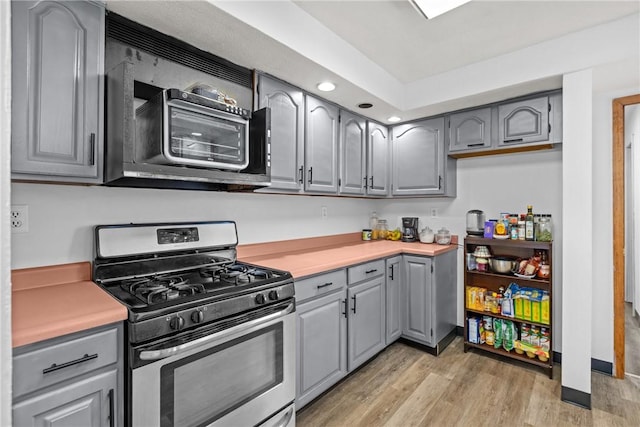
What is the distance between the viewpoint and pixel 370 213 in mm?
3611

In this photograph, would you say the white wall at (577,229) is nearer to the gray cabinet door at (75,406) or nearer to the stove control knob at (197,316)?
the stove control knob at (197,316)

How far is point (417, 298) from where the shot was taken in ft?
9.06

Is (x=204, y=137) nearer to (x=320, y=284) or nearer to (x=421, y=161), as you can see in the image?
(x=320, y=284)

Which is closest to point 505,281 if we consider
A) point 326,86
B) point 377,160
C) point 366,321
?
point 366,321

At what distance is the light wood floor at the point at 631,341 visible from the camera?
242 centimetres

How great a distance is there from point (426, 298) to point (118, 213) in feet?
7.78

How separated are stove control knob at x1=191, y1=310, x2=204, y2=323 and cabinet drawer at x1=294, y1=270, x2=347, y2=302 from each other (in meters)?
0.63

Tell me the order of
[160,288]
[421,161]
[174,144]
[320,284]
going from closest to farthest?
1. [160,288]
2. [174,144]
3. [320,284]
4. [421,161]

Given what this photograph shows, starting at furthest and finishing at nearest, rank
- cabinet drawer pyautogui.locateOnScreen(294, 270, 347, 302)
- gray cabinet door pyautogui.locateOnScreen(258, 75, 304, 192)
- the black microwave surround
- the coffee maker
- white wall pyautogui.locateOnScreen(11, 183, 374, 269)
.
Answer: the coffee maker, gray cabinet door pyautogui.locateOnScreen(258, 75, 304, 192), cabinet drawer pyautogui.locateOnScreen(294, 270, 347, 302), white wall pyautogui.locateOnScreen(11, 183, 374, 269), the black microwave surround

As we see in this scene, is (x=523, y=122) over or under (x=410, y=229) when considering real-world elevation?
over

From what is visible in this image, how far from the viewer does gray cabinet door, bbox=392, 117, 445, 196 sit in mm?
2986

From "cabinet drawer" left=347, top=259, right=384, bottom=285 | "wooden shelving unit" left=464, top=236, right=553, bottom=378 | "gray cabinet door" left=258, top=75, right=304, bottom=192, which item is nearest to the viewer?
"gray cabinet door" left=258, top=75, right=304, bottom=192
